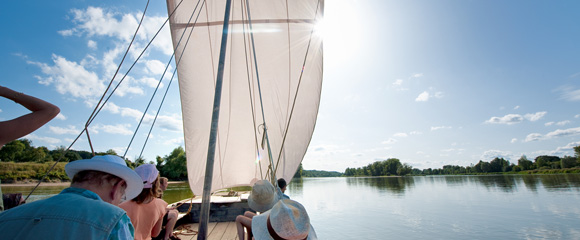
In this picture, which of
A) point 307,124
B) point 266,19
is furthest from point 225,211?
point 266,19

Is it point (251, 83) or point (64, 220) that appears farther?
point (251, 83)

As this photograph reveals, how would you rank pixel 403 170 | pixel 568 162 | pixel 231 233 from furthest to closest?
pixel 403 170
pixel 568 162
pixel 231 233

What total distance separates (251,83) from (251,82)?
0.02m

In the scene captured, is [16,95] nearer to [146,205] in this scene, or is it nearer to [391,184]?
[146,205]

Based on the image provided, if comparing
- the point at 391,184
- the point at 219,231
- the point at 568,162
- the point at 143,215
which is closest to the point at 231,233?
the point at 219,231

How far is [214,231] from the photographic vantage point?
17.9 feet

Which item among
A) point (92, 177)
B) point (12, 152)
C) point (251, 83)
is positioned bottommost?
point (92, 177)

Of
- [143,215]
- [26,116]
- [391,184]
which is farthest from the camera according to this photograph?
[391,184]

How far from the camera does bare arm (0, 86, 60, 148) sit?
129 centimetres

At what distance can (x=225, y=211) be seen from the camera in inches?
251

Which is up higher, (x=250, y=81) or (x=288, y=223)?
(x=250, y=81)

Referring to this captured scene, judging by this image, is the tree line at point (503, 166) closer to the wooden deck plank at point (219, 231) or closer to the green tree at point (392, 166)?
the green tree at point (392, 166)

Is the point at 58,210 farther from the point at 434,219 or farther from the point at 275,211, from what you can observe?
the point at 434,219

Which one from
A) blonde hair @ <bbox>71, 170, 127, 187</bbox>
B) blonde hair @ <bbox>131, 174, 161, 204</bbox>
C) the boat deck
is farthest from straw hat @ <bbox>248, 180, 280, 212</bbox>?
the boat deck
